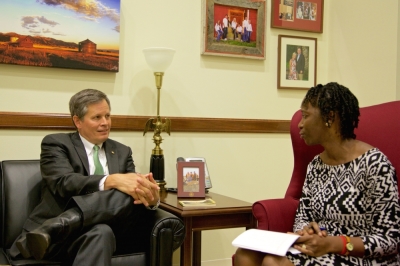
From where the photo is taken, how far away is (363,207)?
1824mm

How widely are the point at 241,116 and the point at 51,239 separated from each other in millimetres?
1874

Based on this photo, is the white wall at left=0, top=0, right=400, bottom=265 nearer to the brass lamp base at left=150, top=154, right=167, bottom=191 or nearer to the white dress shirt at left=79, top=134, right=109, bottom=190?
the brass lamp base at left=150, top=154, right=167, bottom=191

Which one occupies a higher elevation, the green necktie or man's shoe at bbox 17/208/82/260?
the green necktie

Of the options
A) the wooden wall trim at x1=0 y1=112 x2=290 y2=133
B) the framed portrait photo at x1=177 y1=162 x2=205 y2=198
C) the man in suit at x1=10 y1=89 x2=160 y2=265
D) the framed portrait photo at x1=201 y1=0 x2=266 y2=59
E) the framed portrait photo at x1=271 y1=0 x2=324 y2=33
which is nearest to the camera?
the man in suit at x1=10 y1=89 x2=160 y2=265

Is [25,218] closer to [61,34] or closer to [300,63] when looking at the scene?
[61,34]

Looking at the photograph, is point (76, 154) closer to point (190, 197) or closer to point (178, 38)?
point (190, 197)

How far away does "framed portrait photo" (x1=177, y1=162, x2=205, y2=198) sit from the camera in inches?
106

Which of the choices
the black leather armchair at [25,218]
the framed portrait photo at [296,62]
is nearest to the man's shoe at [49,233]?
the black leather armchair at [25,218]

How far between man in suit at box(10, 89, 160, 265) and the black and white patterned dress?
2.76ft

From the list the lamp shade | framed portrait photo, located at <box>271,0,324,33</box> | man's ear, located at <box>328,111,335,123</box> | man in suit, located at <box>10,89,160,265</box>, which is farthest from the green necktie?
framed portrait photo, located at <box>271,0,324,33</box>

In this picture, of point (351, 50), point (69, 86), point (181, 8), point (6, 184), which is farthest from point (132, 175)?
point (351, 50)

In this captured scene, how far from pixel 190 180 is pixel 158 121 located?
19.5 inches

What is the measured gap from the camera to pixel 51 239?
196cm

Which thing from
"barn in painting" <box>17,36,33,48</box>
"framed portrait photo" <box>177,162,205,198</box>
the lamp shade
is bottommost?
"framed portrait photo" <box>177,162,205,198</box>
